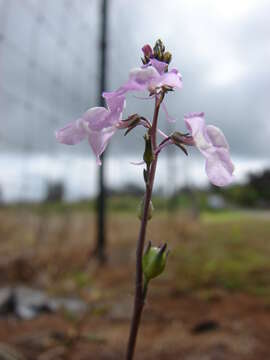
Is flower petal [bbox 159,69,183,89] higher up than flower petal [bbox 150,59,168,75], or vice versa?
flower petal [bbox 150,59,168,75]

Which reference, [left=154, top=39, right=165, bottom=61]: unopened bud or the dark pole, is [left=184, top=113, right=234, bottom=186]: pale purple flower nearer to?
[left=154, top=39, right=165, bottom=61]: unopened bud

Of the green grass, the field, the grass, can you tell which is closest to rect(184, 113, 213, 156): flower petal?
the field

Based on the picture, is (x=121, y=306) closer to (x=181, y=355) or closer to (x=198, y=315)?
(x=198, y=315)

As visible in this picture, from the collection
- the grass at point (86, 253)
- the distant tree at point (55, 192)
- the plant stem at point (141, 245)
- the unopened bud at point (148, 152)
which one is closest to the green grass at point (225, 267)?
the grass at point (86, 253)

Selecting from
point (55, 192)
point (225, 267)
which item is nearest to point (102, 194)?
point (55, 192)

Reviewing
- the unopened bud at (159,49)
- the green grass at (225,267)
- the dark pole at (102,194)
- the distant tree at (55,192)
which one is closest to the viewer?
the unopened bud at (159,49)

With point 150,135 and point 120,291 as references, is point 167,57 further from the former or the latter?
point 120,291

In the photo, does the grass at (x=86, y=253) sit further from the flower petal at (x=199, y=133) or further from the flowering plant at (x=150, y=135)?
the flower petal at (x=199, y=133)
